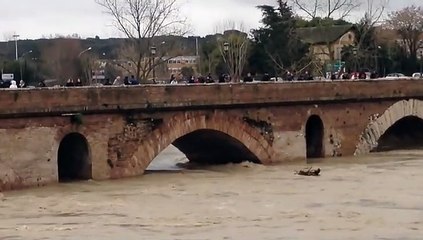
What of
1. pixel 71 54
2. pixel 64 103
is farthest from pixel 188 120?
pixel 71 54

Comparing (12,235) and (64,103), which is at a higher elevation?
(64,103)

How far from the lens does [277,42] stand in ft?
206

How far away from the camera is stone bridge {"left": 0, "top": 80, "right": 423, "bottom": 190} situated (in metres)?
27.5

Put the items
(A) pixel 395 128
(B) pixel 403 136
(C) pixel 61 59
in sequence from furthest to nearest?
1. (C) pixel 61 59
2. (B) pixel 403 136
3. (A) pixel 395 128

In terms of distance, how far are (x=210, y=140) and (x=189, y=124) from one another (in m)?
3.01

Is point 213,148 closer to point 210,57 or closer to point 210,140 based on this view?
point 210,140

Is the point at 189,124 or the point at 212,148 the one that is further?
the point at 212,148

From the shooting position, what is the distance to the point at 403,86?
3766 cm

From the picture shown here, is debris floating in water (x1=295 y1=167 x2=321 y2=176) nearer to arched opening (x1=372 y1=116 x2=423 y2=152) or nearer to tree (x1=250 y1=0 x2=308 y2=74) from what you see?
arched opening (x1=372 y1=116 x2=423 y2=152)

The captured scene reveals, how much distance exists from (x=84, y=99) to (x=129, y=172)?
271cm

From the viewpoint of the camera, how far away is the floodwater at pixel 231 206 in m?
20.4

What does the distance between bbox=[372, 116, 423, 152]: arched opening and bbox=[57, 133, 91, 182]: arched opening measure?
50.6 ft

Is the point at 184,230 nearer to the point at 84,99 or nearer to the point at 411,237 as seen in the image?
the point at 411,237

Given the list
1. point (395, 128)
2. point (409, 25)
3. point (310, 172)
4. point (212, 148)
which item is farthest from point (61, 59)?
point (310, 172)
